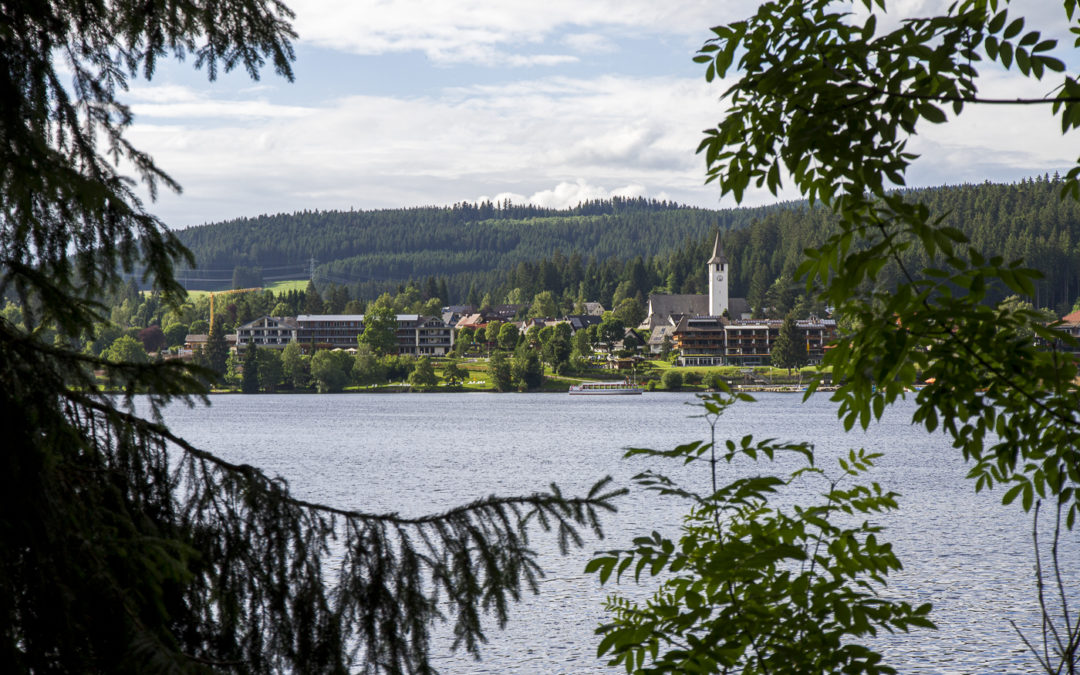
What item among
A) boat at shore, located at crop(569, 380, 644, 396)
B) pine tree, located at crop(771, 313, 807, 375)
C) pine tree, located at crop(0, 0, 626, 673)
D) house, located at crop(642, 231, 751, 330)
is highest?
house, located at crop(642, 231, 751, 330)

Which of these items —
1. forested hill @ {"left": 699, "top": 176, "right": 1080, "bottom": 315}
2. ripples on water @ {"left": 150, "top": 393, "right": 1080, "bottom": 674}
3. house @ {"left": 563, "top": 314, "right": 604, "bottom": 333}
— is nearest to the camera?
ripples on water @ {"left": 150, "top": 393, "right": 1080, "bottom": 674}

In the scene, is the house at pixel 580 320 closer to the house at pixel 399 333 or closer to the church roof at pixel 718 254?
the house at pixel 399 333

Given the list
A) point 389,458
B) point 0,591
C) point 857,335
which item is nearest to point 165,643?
point 0,591

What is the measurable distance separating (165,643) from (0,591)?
48 centimetres

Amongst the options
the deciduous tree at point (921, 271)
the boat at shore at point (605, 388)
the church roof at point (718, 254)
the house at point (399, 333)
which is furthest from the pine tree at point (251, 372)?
the deciduous tree at point (921, 271)

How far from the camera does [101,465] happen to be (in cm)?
278

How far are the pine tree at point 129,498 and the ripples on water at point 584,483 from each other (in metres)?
11.7

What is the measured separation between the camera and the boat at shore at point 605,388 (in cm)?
10625

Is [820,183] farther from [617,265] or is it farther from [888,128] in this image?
[617,265]

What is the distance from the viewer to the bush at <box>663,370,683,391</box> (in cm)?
10962

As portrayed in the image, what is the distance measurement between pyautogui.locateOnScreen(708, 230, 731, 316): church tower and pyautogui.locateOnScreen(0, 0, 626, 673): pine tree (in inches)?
5801

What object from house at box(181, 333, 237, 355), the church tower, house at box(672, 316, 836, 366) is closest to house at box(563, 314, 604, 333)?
house at box(672, 316, 836, 366)

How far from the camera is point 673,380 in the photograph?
110 m

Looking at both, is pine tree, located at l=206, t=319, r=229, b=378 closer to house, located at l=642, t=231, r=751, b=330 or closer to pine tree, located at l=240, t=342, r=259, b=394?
pine tree, located at l=240, t=342, r=259, b=394
